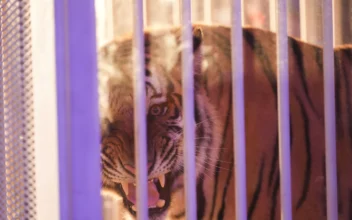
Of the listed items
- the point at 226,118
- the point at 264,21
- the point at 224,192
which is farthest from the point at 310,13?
the point at 224,192

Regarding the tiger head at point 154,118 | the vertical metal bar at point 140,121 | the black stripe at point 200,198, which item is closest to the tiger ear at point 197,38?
the tiger head at point 154,118

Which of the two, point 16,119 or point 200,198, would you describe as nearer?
point 16,119

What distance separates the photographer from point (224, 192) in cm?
67

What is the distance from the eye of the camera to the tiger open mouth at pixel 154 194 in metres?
0.66

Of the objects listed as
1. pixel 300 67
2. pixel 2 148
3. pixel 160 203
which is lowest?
pixel 160 203

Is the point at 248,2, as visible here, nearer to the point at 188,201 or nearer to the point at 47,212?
the point at 188,201

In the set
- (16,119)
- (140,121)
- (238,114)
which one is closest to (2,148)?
(16,119)

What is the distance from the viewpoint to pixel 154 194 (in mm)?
669

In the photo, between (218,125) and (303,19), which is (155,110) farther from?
(303,19)

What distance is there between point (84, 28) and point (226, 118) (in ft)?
0.89

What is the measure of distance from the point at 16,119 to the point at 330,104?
1.44 ft

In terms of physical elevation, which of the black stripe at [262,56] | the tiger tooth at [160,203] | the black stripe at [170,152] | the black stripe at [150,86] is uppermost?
the black stripe at [262,56]

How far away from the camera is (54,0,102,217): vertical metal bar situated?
53 cm

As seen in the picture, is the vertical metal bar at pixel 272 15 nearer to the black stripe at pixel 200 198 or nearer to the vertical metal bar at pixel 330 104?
the vertical metal bar at pixel 330 104
